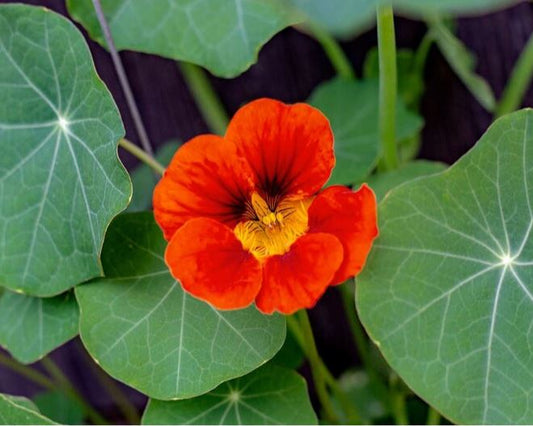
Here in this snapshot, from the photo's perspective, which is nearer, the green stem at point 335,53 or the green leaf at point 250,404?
the green leaf at point 250,404

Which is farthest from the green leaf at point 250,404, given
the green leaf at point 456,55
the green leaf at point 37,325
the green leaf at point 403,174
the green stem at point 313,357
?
the green leaf at point 456,55

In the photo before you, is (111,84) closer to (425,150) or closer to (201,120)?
(201,120)

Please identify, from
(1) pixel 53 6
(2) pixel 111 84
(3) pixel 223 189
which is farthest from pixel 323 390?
(1) pixel 53 6

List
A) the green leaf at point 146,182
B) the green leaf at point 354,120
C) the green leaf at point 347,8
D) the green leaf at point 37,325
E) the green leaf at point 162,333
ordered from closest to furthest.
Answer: the green leaf at point 347,8, the green leaf at point 162,333, the green leaf at point 37,325, the green leaf at point 354,120, the green leaf at point 146,182

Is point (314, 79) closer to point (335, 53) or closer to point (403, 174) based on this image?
point (335, 53)

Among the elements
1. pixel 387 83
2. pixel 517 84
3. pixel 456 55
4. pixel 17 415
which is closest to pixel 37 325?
pixel 17 415

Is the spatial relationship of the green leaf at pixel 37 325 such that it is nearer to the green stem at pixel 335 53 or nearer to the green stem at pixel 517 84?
the green stem at pixel 335 53
